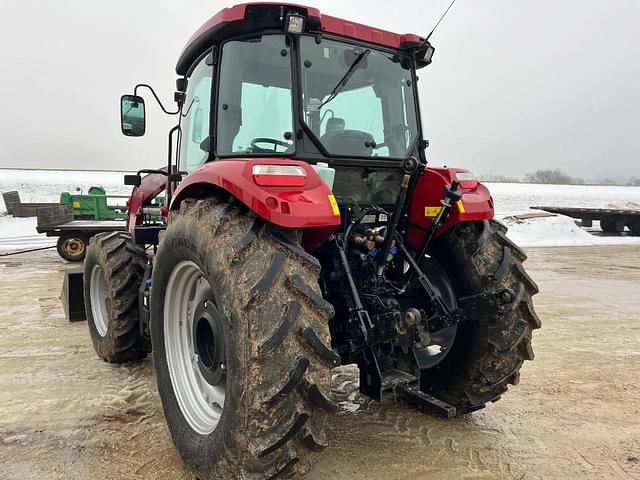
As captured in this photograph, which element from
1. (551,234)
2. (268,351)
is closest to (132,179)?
(268,351)

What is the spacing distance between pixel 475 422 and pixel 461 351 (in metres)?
0.54

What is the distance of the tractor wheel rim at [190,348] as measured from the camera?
8.63 feet

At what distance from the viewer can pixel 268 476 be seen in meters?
2.02

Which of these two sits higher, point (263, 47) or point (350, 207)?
point (263, 47)

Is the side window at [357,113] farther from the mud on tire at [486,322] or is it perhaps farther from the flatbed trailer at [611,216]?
the flatbed trailer at [611,216]

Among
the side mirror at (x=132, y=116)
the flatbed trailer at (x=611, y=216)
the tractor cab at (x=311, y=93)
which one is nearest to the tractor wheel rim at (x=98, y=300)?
the side mirror at (x=132, y=116)

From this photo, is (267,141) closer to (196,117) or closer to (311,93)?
(311,93)

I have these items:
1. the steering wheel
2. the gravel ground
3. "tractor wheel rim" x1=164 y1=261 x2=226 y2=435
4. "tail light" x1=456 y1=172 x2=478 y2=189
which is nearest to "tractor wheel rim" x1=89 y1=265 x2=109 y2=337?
the gravel ground

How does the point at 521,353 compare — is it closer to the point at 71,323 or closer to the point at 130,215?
the point at 130,215

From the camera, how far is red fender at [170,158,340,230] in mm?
2084

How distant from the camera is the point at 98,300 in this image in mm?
4668

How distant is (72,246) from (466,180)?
9908 mm

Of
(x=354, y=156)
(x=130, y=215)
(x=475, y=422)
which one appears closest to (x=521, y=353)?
(x=475, y=422)

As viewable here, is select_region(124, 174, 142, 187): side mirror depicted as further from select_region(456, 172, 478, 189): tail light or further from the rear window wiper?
select_region(456, 172, 478, 189): tail light
